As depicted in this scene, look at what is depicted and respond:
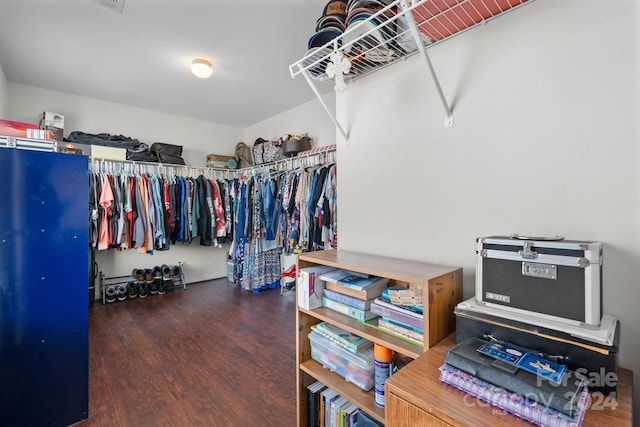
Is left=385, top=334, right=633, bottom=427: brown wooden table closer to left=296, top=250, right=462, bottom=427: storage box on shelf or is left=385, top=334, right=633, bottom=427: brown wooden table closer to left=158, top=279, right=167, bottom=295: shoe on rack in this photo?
left=296, top=250, right=462, bottom=427: storage box on shelf

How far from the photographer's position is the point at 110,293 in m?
3.51

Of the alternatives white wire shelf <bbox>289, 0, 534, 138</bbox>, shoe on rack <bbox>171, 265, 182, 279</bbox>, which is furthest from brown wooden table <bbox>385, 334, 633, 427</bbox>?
shoe on rack <bbox>171, 265, 182, 279</bbox>

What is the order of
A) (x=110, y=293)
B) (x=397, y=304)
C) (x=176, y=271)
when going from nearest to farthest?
(x=397, y=304) → (x=110, y=293) → (x=176, y=271)

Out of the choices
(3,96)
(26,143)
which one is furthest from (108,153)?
(26,143)

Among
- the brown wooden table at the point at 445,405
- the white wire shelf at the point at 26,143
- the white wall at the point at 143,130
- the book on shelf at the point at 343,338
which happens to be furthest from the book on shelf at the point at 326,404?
the white wall at the point at 143,130

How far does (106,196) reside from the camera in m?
3.14

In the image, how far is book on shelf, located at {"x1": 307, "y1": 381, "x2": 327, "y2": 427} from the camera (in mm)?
1338

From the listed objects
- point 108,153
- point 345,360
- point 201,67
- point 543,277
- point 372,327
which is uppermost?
point 201,67

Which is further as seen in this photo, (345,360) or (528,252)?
(345,360)

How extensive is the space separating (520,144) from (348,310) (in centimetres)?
92

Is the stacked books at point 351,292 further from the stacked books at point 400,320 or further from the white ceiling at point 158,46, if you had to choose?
the white ceiling at point 158,46

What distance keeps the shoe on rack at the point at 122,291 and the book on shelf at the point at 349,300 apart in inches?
136

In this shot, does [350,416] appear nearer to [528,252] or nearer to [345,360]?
[345,360]

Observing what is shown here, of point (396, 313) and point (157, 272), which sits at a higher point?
point (396, 313)
